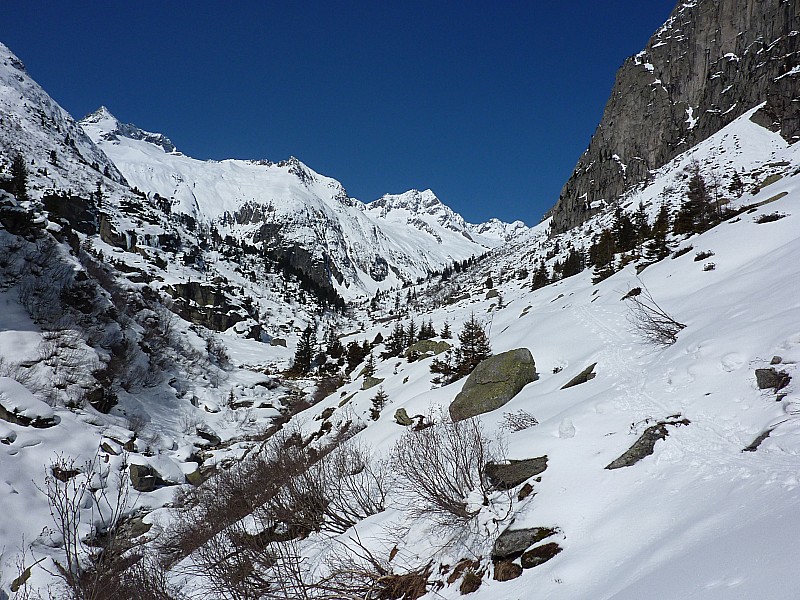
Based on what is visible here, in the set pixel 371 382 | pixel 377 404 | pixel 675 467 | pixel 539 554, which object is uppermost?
pixel 371 382

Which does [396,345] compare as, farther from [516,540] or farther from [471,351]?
[516,540]

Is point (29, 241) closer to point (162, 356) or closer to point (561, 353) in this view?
point (162, 356)

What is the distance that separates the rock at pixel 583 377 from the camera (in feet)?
35.2

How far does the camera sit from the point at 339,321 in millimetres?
114875

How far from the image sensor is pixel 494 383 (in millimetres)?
13039

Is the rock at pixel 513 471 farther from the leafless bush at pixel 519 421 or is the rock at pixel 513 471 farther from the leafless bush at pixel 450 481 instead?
the leafless bush at pixel 519 421

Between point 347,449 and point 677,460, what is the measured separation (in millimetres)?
9646

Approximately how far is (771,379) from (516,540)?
4.60 m

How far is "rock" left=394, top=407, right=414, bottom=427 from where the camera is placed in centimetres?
1498

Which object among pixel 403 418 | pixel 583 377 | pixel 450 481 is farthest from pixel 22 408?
pixel 583 377

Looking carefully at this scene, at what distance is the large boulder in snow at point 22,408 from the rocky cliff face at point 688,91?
315ft

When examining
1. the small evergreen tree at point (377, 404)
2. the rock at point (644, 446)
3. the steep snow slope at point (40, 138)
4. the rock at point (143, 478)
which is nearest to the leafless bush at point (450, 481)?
the rock at point (644, 446)

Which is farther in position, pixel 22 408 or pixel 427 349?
pixel 427 349

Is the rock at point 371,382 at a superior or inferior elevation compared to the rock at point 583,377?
superior
